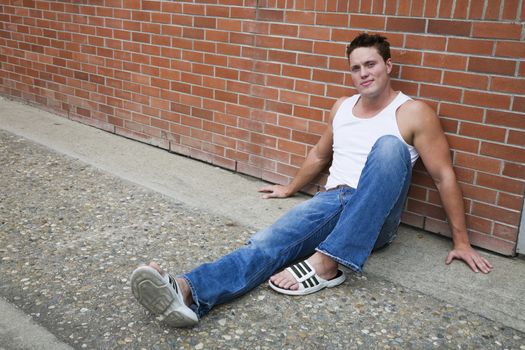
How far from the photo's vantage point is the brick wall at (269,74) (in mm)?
3018

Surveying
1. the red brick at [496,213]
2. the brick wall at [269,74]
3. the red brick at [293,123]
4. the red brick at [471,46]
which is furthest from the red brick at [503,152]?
the red brick at [293,123]

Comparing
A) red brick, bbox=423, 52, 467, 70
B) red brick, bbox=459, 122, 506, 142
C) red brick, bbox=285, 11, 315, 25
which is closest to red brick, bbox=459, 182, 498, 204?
red brick, bbox=459, 122, 506, 142

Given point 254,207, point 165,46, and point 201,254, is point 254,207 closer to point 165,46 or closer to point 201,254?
point 201,254

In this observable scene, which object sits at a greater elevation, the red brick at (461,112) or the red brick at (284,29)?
the red brick at (284,29)

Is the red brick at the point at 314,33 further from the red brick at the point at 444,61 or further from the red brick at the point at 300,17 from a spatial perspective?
the red brick at the point at 444,61

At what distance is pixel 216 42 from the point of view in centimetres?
436

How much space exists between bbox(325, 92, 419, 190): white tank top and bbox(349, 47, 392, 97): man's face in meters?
0.13

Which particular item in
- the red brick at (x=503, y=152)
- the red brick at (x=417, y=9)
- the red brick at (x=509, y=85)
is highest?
the red brick at (x=417, y=9)

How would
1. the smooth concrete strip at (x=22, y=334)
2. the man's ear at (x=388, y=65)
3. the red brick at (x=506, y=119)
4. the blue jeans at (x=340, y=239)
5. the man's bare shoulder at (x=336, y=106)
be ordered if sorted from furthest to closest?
the man's bare shoulder at (x=336, y=106), the man's ear at (x=388, y=65), the red brick at (x=506, y=119), the blue jeans at (x=340, y=239), the smooth concrete strip at (x=22, y=334)

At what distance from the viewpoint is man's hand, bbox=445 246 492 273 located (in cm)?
296

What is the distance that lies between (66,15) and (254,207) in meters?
3.20

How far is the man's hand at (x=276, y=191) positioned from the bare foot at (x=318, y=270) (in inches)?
43.9

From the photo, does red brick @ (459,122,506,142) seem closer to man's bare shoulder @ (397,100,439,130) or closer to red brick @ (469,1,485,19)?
man's bare shoulder @ (397,100,439,130)

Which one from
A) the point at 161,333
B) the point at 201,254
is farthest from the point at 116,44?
the point at 161,333
